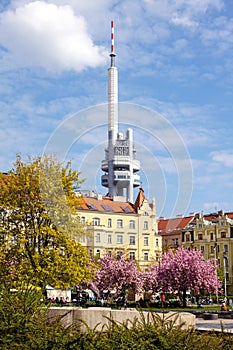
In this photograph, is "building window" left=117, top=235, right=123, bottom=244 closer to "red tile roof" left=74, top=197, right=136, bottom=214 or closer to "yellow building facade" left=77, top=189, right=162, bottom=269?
"yellow building facade" left=77, top=189, right=162, bottom=269

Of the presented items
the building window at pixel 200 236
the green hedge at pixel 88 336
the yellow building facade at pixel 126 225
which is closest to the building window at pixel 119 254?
the yellow building facade at pixel 126 225

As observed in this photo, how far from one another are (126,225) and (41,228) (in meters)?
40.5

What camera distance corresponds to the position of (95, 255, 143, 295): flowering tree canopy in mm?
52188

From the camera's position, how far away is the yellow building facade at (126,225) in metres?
68.9

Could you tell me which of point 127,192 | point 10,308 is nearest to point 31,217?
point 10,308

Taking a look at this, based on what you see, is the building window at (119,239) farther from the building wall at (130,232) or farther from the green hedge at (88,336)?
the green hedge at (88,336)

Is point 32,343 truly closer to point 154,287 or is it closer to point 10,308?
point 10,308

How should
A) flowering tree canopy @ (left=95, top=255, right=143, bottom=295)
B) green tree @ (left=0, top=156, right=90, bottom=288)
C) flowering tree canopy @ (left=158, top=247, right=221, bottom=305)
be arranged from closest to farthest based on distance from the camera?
green tree @ (left=0, top=156, right=90, bottom=288)
flowering tree canopy @ (left=158, top=247, right=221, bottom=305)
flowering tree canopy @ (left=95, top=255, right=143, bottom=295)

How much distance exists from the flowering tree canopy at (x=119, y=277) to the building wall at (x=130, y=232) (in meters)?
13.3

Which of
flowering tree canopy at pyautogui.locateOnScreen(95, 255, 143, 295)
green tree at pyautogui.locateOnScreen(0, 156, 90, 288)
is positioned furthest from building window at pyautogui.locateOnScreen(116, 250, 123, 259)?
green tree at pyautogui.locateOnScreen(0, 156, 90, 288)

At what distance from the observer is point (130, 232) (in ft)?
239

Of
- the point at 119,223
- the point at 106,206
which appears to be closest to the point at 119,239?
the point at 119,223

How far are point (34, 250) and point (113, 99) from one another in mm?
109043

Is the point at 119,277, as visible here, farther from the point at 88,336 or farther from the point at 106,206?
the point at 88,336
